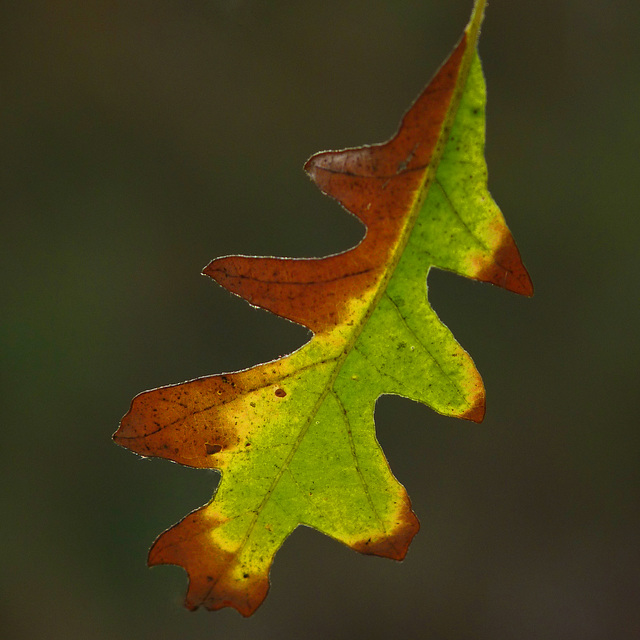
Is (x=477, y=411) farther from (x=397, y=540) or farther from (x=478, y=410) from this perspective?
(x=397, y=540)

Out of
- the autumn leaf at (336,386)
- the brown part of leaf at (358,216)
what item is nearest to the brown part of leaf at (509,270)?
the autumn leaf at (336,386)

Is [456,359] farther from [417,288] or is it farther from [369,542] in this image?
[369,542]

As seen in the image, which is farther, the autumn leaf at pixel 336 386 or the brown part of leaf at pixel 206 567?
the brown part of leaf at pixel 206 567

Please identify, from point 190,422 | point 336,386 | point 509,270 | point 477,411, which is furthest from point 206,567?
point 509,270

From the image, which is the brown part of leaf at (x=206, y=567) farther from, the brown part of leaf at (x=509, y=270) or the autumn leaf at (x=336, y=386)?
the brown part of leaf at (x=509, y=270)

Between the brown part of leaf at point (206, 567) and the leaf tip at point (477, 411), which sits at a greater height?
the leaf tip at point (477, 411)

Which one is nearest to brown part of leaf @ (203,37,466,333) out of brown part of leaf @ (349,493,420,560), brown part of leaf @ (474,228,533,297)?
brown part of leaf @ (474,228,533,297)

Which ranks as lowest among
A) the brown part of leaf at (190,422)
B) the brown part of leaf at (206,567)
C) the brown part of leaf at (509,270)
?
the brown part of leaf at (206,567)
